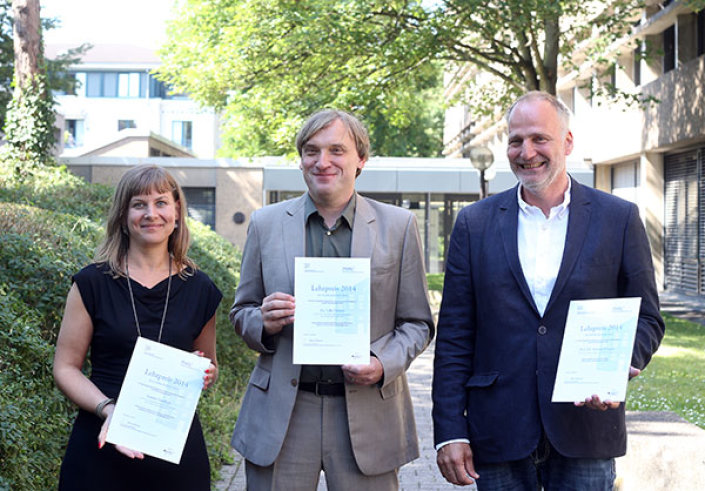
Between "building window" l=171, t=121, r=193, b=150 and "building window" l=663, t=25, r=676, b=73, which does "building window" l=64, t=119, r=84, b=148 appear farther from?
"building window" l=663, t=25, r=676, b=73

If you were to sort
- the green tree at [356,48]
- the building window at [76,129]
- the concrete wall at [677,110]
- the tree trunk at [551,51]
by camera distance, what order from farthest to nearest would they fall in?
1. the building window at [76,129]
2. the concrete wall at [677,110]
3. the tree trunk at [551,51]
4. the green tree at [356,48]

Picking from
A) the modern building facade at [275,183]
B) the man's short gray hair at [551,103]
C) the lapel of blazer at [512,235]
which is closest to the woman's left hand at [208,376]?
the lapel of blazer at [512,235]

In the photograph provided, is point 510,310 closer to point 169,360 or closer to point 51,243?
point 169,360

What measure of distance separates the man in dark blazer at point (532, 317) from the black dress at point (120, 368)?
1.03 metres

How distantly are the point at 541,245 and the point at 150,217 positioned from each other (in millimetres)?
1581

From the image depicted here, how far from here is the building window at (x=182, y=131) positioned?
252 ft

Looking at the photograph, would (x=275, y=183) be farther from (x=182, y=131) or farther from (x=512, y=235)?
(x=182, y=131)

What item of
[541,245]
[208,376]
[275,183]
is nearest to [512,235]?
[541,245]

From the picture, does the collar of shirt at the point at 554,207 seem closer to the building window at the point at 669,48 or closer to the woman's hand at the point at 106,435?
the woman's hand at the point at 106,435

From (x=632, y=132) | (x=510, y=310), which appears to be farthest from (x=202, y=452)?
(x=632, y=132)

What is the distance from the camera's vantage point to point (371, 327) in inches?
142

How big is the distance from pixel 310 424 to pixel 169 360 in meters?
0.68

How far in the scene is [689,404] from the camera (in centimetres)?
990

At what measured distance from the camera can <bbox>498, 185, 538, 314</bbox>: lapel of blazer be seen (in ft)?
10.9
